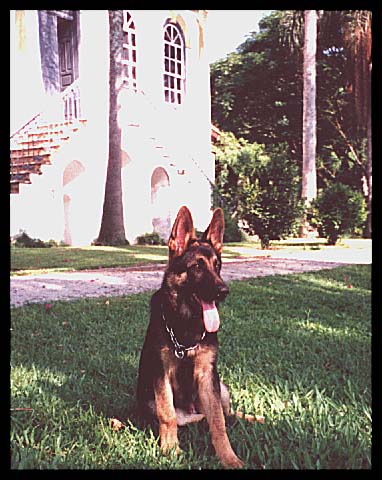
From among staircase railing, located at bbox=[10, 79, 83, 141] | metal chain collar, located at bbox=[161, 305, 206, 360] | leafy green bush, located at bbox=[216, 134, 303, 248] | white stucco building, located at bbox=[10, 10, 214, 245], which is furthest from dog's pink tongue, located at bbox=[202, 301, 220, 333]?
staircase railing, located at bbox=[10, 79, 83, 141]

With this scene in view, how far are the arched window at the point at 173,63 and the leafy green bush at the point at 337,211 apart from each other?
3.89 meters

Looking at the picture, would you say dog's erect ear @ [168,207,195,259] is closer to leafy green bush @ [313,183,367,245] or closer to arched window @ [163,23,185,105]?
arched window @ [163,23,185,105]

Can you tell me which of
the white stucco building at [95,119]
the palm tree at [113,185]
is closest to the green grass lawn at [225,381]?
the white stucco building at [95,119]

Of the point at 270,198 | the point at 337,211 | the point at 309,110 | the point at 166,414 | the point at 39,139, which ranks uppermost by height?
the point at 309,110

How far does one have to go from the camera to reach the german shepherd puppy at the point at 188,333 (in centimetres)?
185

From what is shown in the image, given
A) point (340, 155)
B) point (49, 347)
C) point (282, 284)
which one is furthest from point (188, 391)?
point (340, 155)

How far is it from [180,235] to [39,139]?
9898 mm

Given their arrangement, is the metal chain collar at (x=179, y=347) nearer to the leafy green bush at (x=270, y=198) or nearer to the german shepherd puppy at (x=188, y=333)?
the german shepherd puppy at (x=188, y=333)

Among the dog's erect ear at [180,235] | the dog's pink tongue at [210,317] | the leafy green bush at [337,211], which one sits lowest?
the dog's pink tongue at [210,317]

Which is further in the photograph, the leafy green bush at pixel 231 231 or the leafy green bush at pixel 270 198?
the leafy green bush at pixel 231 231

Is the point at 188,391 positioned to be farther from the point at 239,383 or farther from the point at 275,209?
the point at 275,209

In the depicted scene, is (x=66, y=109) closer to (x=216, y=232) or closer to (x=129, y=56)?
(x=129, y=56)

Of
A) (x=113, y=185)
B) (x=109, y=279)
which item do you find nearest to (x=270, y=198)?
(x=113, y=185)

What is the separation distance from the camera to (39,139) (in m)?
11.2
